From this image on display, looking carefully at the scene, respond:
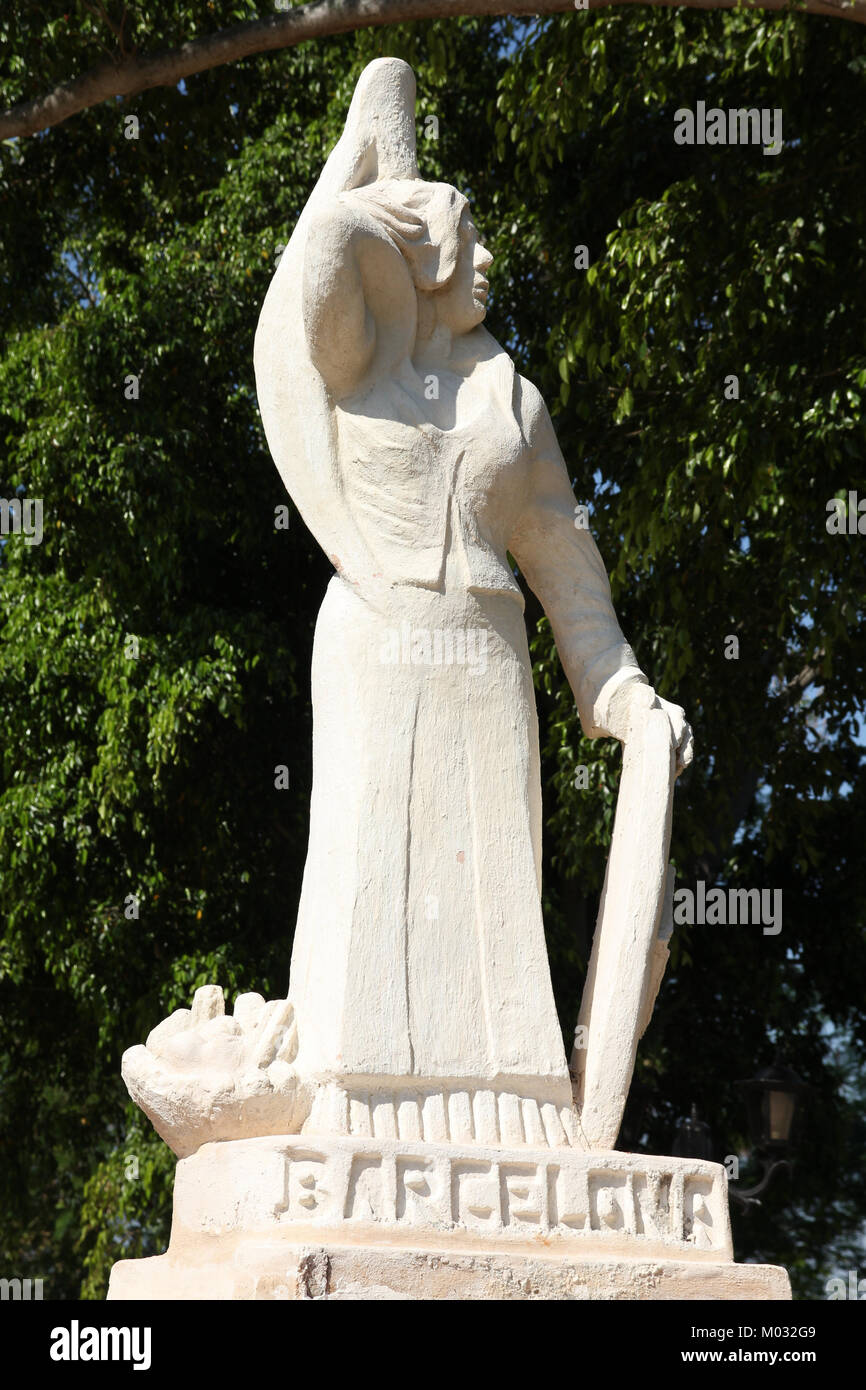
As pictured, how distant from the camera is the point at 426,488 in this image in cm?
474

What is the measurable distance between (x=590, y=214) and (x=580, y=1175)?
825 centimetres

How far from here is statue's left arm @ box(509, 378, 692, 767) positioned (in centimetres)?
500

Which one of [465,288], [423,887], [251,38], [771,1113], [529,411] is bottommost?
[423,887]

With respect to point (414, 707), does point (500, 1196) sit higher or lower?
lower

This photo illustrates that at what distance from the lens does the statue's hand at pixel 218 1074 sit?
13.8 feet

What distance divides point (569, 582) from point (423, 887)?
1116mm

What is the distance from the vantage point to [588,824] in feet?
33.8

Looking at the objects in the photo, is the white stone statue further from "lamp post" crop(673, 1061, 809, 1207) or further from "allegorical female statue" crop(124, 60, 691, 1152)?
"lamp post" crop(673, 1061, 809, 1207)
